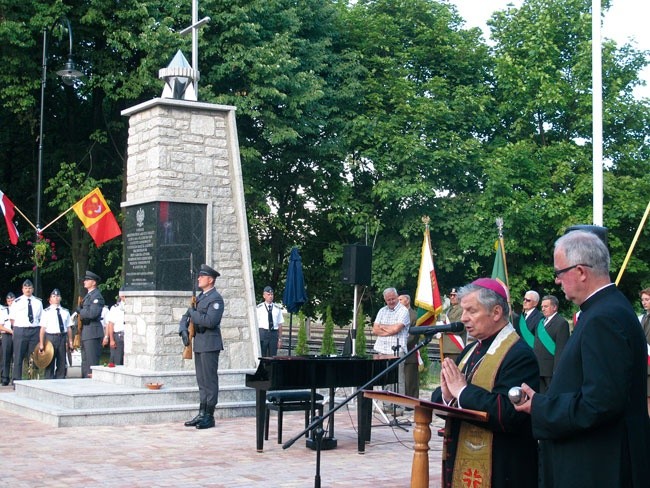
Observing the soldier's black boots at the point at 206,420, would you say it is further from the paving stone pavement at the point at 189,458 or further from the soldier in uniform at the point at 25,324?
the soldier in uniform at the point at 25,324

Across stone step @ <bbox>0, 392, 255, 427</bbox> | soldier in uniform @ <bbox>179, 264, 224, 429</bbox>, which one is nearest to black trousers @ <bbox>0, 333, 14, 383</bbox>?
stone step @ <bbox>0, 392, 255, 427</bbox>

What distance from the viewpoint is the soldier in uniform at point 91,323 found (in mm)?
16297

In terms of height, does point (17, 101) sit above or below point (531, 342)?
above

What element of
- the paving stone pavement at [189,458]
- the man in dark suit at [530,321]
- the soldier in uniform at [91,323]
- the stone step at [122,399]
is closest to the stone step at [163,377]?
the stone step at [122,399]

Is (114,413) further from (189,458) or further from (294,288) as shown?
(294,288)

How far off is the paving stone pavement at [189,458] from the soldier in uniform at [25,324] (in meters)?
4.73

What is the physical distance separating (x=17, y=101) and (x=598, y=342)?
75.8 feet

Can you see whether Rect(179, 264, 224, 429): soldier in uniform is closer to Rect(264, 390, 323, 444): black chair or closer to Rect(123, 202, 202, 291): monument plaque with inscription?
Rect(264, 390, 323, 444): black chair

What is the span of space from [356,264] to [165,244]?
11.0 ft

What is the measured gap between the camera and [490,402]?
175 inches

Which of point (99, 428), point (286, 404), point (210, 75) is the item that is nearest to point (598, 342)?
point (286, 404)

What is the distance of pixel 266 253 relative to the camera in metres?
29.2

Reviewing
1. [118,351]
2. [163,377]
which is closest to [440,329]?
[163,377]

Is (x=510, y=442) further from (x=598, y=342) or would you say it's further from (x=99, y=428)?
(x=99, y=428)
